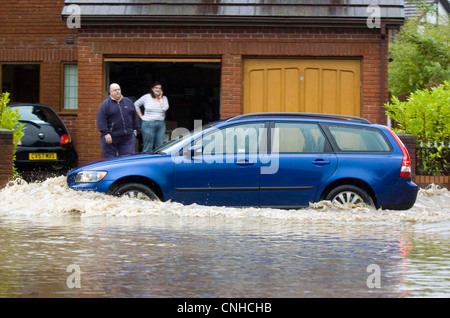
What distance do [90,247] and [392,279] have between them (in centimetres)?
343

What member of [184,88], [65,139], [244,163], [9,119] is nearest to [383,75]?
[184,88]

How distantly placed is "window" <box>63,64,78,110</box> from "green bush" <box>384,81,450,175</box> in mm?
8199

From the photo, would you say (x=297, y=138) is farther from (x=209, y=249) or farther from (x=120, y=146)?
(x=120, y=146)

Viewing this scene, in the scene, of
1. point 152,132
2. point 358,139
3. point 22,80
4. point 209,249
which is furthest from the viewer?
point 22,80

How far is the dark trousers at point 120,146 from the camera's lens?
17.4 meters

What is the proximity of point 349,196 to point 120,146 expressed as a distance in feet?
17.3

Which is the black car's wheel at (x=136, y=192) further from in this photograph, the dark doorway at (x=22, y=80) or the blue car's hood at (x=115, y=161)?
the dark doorway at (x=22, y=80)

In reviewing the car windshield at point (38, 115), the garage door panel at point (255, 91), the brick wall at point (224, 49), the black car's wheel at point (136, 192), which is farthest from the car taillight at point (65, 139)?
the black car's wheel at point (136, 192)

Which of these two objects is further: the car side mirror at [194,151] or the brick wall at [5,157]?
the brick wall at [5,157]

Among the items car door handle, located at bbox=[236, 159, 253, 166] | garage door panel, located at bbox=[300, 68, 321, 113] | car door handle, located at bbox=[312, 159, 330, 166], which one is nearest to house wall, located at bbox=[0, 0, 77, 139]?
garage door panel, located at bbox=[300, 68, 321, 113]

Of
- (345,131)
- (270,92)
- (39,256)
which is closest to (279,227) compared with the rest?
(345,131)

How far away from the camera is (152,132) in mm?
19266

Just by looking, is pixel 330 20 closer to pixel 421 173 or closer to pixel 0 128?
pixel 421 173

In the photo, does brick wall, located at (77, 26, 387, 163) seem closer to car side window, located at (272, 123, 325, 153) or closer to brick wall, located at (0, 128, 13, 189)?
brick wall, located at (0, 128, 13, 189)
